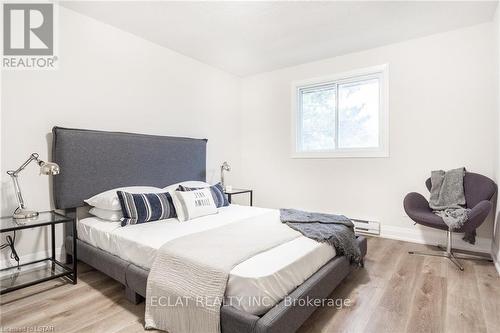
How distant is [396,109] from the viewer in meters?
3.50

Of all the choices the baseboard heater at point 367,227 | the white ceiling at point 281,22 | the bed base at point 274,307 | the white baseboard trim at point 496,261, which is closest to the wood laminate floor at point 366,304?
the white baseboard trim at point 496,261

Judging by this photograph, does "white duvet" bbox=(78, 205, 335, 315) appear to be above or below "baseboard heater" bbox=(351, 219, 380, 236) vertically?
above

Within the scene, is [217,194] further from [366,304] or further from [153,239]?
[366,304]

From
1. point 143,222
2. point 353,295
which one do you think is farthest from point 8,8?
point 353,295

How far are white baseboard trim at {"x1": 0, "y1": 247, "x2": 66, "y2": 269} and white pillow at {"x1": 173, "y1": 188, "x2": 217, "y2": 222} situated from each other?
1.27 meters

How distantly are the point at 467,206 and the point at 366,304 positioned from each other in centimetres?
188

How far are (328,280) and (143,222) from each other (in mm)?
1654

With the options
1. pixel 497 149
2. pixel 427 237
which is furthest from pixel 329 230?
pixel 497 149

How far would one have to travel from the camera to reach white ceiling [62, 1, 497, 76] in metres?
2.67

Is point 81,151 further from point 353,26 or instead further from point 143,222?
point 353,26

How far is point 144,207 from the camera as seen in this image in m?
2.47

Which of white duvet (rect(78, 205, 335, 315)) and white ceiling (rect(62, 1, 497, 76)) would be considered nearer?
white duvet (rect(78, 205, 335, 315))

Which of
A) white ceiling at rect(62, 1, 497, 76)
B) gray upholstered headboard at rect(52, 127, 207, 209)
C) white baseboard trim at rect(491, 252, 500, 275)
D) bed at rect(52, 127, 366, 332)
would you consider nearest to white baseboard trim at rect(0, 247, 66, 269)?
bed at rect(52, 127, 366, 332)

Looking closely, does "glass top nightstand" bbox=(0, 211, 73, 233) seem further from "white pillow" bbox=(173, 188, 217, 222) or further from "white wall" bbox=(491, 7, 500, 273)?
"white wall" bbox=(491, 7, 500, 273)
